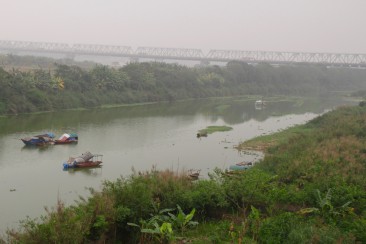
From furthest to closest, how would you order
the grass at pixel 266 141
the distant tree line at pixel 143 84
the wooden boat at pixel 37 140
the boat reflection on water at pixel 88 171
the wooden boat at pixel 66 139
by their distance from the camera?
1. the distant tree line at pixel 143 84
2. the grass at pixel 266 141
3. the wooden boat at pixel 66 139
4. the wooden boat at pixel 37 140
5. the boat reflection on water at pixel 88 171

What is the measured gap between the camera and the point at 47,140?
22.9 m

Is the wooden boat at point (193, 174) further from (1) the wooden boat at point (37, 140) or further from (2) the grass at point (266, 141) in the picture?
(1) the wooden boat at point (37, 140)

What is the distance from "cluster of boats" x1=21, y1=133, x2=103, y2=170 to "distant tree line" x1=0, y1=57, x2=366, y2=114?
35.6 feet

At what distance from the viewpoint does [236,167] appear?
17.5m

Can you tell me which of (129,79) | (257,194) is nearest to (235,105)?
(129,79)

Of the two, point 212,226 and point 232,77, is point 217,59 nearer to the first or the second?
point 232,77

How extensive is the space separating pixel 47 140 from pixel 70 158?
195 inches

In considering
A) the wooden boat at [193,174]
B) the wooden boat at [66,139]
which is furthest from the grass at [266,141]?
the wooden boat at [66,139]

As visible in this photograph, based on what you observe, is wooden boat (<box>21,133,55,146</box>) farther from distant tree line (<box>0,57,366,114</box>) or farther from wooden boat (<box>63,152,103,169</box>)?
distant tree line (<box>0,57,366,114</box>)

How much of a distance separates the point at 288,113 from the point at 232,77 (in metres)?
26.0

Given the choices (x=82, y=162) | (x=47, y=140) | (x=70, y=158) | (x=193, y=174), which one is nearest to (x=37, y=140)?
(x=47, y=140)

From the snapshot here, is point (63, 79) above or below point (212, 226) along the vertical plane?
above

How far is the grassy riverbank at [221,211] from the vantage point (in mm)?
8172

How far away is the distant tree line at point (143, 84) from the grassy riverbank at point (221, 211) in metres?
25.3
